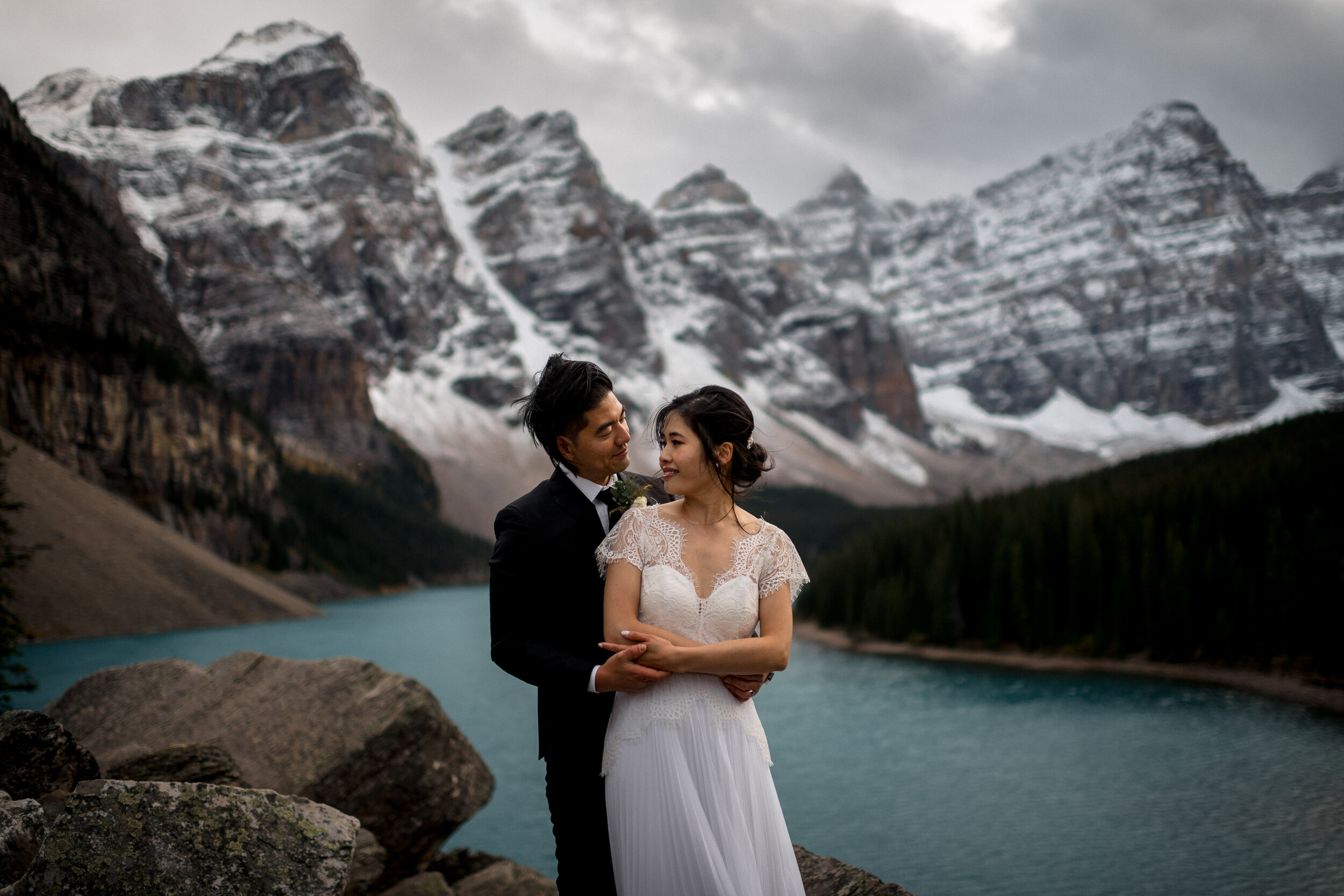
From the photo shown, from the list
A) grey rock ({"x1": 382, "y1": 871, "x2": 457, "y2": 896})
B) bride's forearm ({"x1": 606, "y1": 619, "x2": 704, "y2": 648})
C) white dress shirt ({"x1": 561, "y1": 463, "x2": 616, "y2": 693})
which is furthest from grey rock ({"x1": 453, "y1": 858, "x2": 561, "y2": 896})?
bride's forearm ({"x1": 606, "y1": 619, "x2": 704, "y2": 648})

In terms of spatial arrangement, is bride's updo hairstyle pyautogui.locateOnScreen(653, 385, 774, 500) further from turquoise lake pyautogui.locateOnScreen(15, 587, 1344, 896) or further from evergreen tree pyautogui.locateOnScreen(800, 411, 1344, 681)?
evergreen tree pyautogui.locateOnScreen(800, 411, 1344, 681)

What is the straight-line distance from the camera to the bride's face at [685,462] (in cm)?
365

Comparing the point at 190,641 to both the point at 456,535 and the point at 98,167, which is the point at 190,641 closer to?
the point at 456,535

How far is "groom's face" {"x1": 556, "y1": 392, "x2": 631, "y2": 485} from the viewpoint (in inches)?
150

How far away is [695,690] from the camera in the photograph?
3.55 metres

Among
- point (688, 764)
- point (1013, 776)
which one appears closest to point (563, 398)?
point (688, 764)

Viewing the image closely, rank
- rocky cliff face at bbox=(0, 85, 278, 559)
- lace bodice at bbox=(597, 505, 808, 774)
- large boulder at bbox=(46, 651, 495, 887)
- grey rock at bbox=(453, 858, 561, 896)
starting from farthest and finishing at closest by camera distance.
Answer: rocky cliff face at bbox=(0, 85, 278, 559) → grey rock at bbox=(453, 858, 561, 896) → large boulder at bbox=(46, 651, 495, 887) → lace bodice at bbox=(597, 505, 808, 774)

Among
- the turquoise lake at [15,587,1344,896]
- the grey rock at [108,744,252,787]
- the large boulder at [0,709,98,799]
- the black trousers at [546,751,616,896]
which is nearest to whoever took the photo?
the black trousers at [546,751,616,896]

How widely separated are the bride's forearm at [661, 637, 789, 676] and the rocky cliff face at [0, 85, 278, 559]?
69436 mm

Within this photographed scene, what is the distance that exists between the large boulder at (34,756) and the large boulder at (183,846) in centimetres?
175

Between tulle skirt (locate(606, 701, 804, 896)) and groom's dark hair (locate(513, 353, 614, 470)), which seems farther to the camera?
groom's dark hair (locate(513, 353, 614, 470))

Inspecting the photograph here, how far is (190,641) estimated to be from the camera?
46.9 m

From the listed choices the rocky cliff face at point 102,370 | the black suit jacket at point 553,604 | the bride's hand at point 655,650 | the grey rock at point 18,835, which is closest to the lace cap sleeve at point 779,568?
the bride's hand at point 655,650

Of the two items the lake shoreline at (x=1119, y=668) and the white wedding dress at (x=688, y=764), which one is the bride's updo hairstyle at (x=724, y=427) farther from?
the lake shoreline at (x=1119, y=668)
